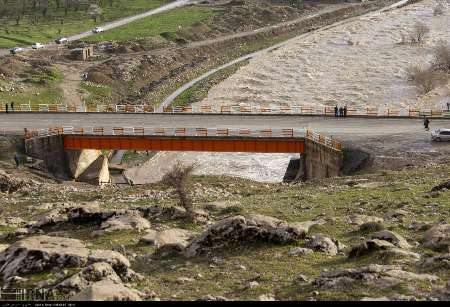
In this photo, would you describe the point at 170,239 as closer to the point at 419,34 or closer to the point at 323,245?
the point at 323,245

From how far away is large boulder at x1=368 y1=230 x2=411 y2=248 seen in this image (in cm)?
2670

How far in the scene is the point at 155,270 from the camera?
25609mm

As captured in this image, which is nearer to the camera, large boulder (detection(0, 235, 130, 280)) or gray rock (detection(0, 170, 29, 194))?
large boulder (detection(0, 235, 130, 280))

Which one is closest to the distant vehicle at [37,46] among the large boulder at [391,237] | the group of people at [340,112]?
the group of people at [340,112]

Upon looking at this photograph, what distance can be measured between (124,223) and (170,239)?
410 centimetres

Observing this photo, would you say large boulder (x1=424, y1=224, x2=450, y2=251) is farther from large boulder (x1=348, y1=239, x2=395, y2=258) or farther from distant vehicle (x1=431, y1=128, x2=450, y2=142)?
distant vehicle (x1=431, y1=128, x2=450, y2=142)

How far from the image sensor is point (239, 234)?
27.8 m

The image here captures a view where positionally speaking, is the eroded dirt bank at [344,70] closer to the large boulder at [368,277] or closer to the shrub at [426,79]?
the shrub at [426,79]

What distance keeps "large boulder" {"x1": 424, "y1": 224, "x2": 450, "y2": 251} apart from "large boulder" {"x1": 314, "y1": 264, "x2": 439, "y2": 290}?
392cm

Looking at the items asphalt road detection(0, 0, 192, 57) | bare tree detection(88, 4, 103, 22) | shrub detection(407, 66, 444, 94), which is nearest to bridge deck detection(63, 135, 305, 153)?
shrub detection(407, 66, 444, 94)

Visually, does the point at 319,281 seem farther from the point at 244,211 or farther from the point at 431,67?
the point at 431,67

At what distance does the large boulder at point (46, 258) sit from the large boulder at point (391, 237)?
9.75 m

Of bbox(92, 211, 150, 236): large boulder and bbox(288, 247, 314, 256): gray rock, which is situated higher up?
bbox(288, 247, 314, 256): gray rock
